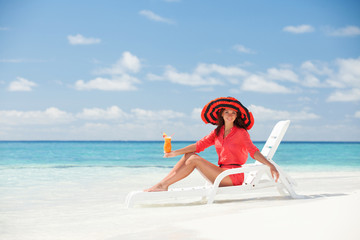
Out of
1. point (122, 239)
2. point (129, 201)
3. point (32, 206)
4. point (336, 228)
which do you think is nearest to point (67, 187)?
point (32, 206)

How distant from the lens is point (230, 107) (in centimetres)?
542

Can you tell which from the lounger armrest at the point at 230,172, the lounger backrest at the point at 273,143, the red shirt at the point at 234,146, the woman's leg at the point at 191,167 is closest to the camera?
the lounger armrest at the point at 230,172

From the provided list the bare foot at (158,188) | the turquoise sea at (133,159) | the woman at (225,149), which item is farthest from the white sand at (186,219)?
the turquoise sea at (133,159)

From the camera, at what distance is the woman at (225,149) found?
525 centimetres

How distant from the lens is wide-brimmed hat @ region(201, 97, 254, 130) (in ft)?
17.7

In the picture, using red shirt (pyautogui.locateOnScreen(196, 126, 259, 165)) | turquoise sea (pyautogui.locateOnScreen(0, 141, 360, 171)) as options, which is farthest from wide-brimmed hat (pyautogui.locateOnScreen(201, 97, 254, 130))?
turquoise sea (pyautogui.locateOnScreen(0, 141, 360, 171))

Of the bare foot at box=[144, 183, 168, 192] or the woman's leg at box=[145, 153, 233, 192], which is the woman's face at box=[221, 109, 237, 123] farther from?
the bare foot at box=[144, 183, 168, 192]

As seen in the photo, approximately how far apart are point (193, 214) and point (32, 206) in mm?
2545

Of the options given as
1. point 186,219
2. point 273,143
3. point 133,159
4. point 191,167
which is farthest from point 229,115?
point 133,159

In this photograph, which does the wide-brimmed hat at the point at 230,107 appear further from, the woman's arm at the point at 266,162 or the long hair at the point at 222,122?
the woman's arm at the point at 266,162

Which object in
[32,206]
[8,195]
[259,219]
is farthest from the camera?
[8,195]

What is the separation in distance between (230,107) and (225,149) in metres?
0.50

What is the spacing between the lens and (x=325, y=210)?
14.5 feet

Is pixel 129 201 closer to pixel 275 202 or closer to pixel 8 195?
pixel 275 202
